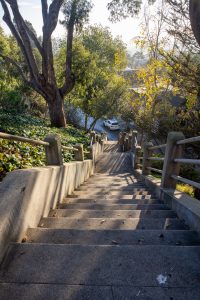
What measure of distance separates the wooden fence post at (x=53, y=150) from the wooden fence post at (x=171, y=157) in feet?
6.51

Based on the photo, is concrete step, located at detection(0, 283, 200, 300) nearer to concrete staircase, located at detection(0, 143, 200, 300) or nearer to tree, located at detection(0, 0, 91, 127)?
concrete staircase, located at detection(0, 143, 200, 300)

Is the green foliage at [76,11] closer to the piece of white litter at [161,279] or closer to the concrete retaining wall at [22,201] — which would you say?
the concrete retaining wall at [22,201]

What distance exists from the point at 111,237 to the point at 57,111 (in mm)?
Result: 12179

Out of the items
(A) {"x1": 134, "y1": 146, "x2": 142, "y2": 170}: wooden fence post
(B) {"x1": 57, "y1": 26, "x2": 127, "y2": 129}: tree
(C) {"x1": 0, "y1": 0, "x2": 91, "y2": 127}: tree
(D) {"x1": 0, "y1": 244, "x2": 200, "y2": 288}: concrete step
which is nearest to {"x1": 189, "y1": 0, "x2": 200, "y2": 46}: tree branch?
(D) {"x1": 0, "y1": 244, "x2": 200, "y2": 288}: concrete step

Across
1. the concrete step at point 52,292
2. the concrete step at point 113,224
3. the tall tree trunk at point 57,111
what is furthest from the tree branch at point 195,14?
the tall tree trunk at point 57,111

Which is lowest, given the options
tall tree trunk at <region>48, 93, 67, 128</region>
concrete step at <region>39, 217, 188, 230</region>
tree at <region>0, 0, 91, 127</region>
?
concrete step at <region>39, 217, 188, 230</region>

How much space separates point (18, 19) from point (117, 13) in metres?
4.74

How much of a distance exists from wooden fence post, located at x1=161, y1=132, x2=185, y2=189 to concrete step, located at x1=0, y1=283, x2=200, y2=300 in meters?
2.69

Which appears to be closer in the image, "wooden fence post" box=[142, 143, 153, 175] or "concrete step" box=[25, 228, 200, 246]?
"concrete step" box=[25, 228, 200, 246]

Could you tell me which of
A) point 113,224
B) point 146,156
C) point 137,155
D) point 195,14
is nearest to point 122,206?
point 113,224

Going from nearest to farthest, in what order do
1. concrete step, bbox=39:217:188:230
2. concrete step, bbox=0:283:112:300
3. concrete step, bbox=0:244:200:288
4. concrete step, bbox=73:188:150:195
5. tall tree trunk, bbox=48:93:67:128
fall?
concrete step, bbox=0:283:112:300 < concrete step, bbox=0:244:200:288 < concrete step, bbox=39:217:188:230 < concrete step, bbox=73:188:150:195 < tall tree trunk, bbox=48:93:67:128

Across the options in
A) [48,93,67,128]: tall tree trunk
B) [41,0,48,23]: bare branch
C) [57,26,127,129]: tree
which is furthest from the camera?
[57,26,127,129]: tree

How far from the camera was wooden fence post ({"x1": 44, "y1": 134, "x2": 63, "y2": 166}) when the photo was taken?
4387 millimetres

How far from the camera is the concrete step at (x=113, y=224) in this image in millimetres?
3080
